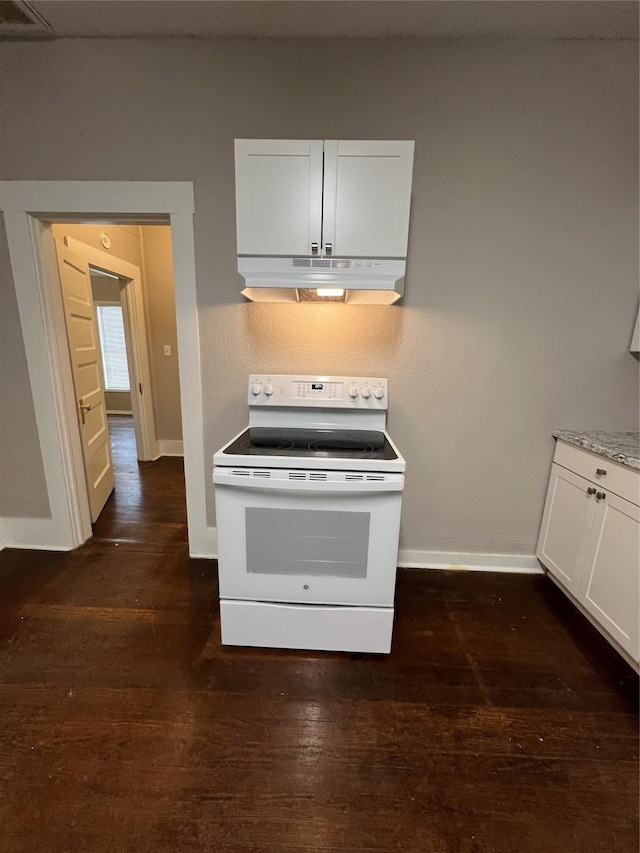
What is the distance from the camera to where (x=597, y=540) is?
5.33 feet

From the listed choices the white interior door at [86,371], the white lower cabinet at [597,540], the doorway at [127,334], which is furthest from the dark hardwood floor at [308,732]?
the doorway at [127,334]

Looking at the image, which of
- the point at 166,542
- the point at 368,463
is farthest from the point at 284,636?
the point at 166,542

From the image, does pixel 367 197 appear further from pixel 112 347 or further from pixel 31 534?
pixel 112 347

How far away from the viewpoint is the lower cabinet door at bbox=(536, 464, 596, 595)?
5.65ft

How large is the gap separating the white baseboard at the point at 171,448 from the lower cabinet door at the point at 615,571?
3761mm

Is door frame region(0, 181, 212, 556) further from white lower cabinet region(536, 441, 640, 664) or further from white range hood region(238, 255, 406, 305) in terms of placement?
white lower cabinet region(536, 441, 640, 664)

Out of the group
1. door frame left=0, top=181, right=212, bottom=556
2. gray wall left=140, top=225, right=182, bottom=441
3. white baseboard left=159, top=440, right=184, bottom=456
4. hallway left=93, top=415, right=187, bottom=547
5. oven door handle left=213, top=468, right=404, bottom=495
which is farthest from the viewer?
white baseboard left=159, top=440, right=184, bottom=456

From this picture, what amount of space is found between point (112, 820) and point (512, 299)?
2.56 meters

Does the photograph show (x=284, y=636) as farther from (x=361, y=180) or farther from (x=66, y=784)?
(x=361, y=180)

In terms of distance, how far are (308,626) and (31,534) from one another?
6.36ft

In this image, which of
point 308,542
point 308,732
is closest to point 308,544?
point 308,542

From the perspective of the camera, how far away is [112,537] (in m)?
2.40

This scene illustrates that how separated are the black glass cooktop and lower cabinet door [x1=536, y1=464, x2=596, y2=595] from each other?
1012mm

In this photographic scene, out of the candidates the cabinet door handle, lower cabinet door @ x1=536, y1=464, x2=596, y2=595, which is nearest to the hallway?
the cabinet door handle
